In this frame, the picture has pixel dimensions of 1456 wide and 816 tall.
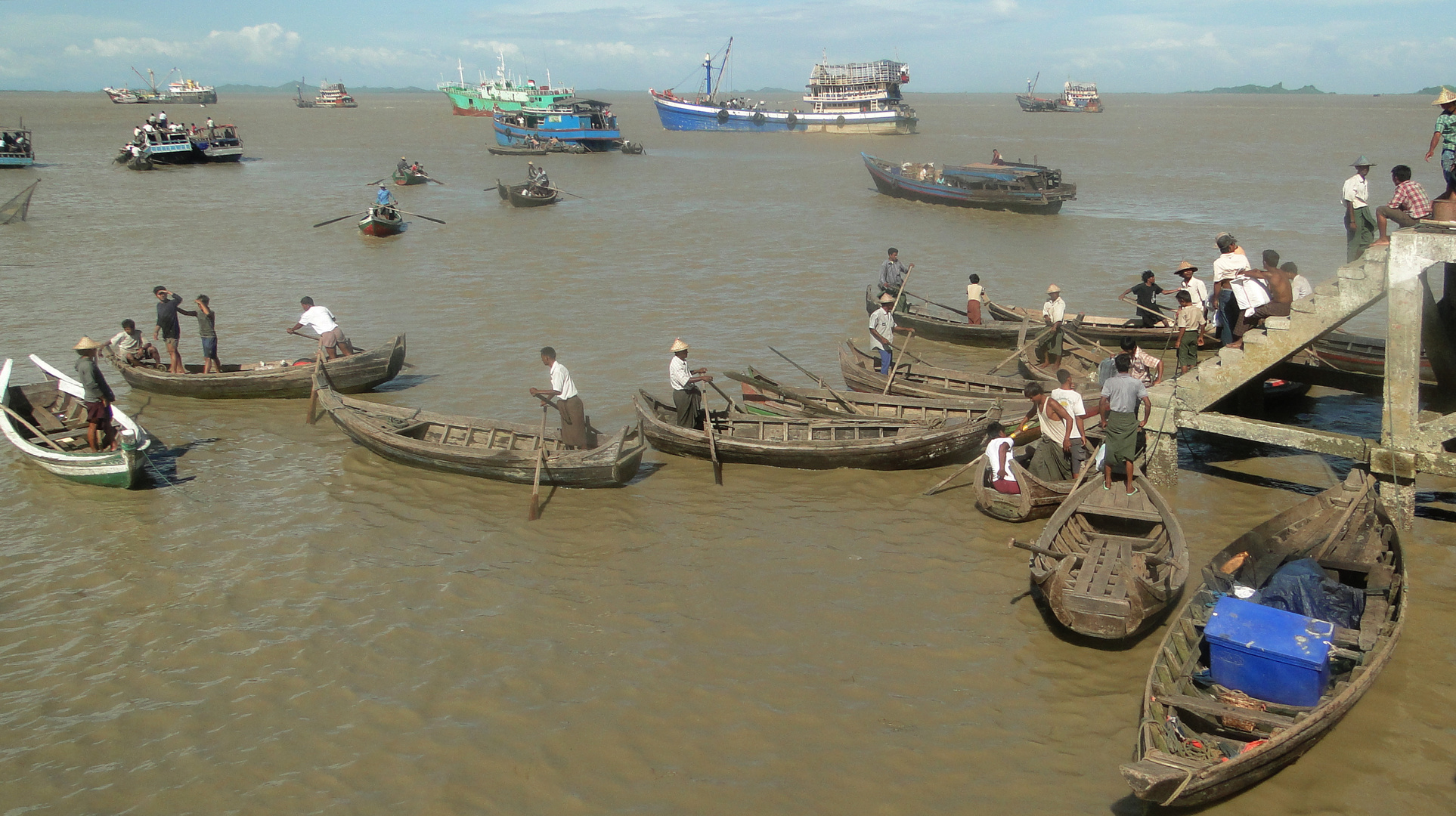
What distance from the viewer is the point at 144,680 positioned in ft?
26.2

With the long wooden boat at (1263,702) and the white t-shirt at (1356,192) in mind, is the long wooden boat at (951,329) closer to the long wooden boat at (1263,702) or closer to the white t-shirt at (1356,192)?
the white t-shirt at (1356,192)

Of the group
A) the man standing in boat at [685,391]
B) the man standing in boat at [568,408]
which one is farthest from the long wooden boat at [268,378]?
the man standing in boat at [685,391]

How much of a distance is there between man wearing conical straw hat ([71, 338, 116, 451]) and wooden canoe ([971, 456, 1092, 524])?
1111cm

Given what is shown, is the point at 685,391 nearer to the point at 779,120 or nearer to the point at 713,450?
the point at 713,450

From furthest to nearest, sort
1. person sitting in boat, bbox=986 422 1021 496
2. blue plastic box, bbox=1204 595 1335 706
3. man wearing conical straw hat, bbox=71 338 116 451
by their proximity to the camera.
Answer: man wearing conical straw hat, bbox=71 338 116 451
person sitting in boat, bbox=986 422 1021 496
blue plastic box, bbox=1204 595 1335 706

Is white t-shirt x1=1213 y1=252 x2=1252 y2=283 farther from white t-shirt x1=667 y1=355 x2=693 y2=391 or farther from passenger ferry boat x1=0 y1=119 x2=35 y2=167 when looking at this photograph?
passenger ferry boat x1=0 y1=119 x2=35 y2=167

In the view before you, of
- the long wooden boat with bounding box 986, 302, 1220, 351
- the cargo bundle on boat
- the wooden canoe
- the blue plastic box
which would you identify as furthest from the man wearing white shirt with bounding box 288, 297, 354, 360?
the cargo bundle on boat

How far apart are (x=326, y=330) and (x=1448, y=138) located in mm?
15701

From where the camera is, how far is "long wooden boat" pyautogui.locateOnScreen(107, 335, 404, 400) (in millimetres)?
14867

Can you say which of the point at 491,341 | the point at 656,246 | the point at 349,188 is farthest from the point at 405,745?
the point at 349,188

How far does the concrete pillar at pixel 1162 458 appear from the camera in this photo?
36.1 ft

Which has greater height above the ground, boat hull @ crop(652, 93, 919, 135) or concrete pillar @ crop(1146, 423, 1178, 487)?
boat hull @ crop(652, 93, 919, 135)

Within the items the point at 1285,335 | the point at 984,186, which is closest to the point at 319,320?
the point at 1285,335

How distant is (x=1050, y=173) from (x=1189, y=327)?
2180cm
